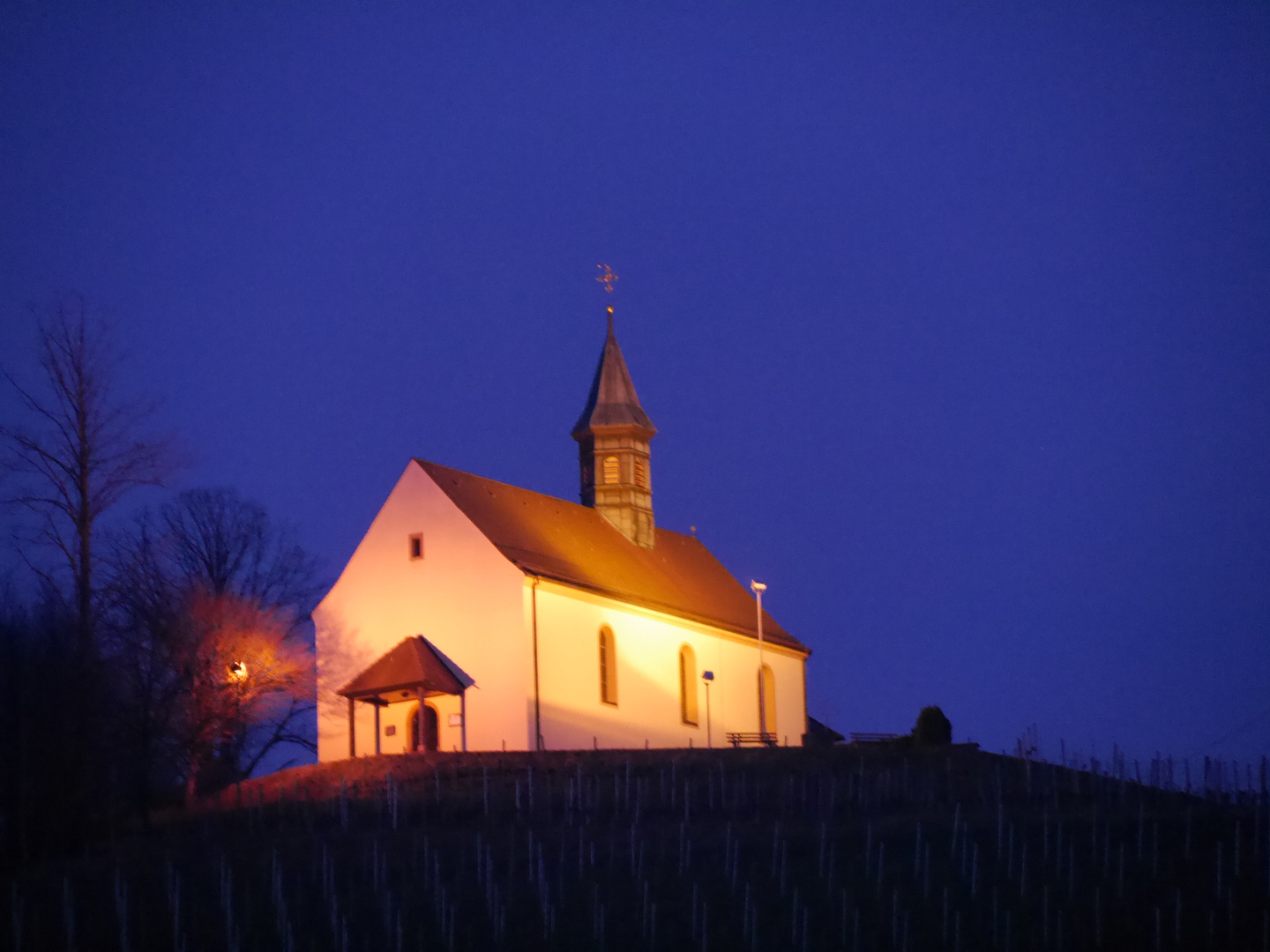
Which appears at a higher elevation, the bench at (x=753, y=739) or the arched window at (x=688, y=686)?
the arched window at (x=688, y=686)

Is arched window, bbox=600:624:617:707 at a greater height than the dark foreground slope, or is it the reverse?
arched window, bbox=600:624:617:707

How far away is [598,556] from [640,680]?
3.79 metres

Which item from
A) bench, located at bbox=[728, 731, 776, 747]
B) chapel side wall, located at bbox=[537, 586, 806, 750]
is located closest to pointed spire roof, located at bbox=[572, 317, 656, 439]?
chapel side wall, located at bbox=[537, 586, 806, 750]

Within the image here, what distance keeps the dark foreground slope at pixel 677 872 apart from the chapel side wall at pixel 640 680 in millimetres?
7454

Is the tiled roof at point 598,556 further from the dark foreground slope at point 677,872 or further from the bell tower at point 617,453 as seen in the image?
the dark foreground slope at point 677,872

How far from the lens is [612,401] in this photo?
50406 millimetres

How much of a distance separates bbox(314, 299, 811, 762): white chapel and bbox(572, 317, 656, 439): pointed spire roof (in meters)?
0.57

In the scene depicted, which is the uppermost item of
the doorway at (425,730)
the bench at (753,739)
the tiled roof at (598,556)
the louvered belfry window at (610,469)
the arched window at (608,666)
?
the louvered belfry window at (610,469)

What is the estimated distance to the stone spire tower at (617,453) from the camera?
164ft

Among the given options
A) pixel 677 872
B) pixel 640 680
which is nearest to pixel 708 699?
pixel 640 680

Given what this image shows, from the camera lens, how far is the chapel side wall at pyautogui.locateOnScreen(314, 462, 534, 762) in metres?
40.0

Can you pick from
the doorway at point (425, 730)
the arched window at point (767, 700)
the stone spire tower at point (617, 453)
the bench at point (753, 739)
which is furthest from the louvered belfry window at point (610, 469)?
the doorway at point (425, 730)

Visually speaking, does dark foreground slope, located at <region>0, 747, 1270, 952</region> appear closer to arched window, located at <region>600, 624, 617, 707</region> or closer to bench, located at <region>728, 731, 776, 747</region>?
arched window, located at <region>600, 624, 617, 707</region>

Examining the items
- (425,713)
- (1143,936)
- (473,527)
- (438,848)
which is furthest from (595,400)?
(1143,936)
